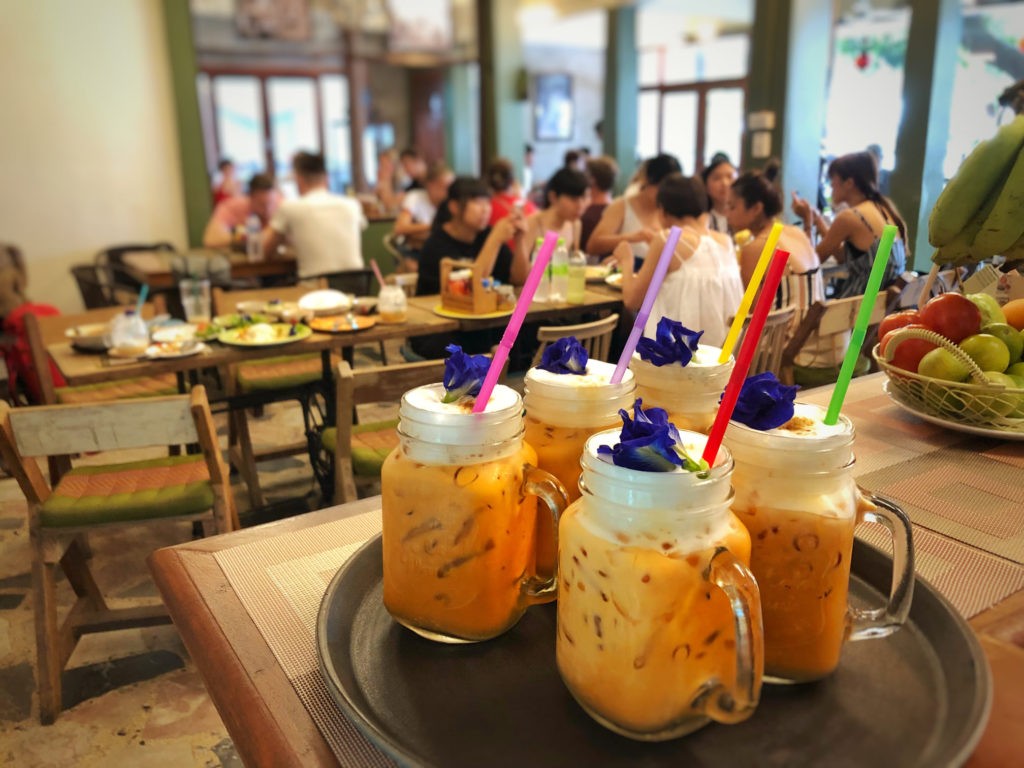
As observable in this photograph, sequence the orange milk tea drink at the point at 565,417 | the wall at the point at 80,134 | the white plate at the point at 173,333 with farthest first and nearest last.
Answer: the wall at the point at 80,134 → the white plate at the point at 173,333 → the orange milk tea drink at the point at 565,417

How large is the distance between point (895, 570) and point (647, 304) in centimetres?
32

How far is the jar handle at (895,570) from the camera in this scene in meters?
0.67

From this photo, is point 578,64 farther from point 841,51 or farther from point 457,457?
point 457,457

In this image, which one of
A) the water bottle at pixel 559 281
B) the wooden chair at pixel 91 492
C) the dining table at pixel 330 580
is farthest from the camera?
the water bottle at pixel 559 281

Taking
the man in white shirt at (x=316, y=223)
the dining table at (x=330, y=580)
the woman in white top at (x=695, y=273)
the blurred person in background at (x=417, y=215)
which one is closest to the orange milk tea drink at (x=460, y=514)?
the dining table at (x=330, y=580)

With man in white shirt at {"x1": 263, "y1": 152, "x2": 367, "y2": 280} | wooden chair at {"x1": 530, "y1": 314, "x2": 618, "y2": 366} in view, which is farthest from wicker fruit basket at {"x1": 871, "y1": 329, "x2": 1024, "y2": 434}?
man in white shirt at {"x1": 263, "y1": 152, "x2": 367, "y2": 280}

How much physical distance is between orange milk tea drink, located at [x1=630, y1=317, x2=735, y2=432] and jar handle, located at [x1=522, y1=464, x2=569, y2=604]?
16 cm

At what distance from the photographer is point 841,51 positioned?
600cm

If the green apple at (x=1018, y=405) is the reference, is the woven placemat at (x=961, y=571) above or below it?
below

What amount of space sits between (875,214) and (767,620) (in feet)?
11.7

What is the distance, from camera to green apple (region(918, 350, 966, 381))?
124cm

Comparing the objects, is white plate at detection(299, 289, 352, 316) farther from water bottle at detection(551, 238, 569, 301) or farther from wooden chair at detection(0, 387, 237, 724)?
wooden chair at detection(0, 387, 237, 724)

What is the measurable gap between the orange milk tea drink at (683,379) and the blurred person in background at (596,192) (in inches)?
176

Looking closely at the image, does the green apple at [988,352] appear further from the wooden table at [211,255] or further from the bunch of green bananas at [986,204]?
the wooden table at [211,255]
